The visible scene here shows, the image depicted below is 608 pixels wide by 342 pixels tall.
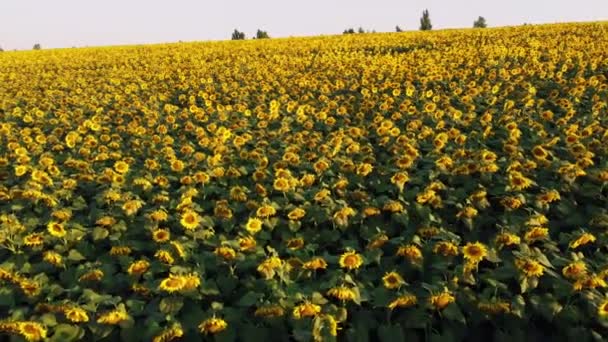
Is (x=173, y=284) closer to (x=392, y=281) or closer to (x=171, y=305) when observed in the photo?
(x=171, y=305)

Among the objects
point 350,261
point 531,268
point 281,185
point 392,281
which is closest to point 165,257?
point 350,261

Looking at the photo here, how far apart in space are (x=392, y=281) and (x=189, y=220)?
2.18 meters

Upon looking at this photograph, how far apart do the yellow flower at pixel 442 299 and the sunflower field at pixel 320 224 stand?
14 millimetres

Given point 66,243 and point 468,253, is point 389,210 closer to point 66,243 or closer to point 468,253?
point 468,253

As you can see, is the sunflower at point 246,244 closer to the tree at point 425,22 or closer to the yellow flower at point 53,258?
the yellow flower at point 53,258

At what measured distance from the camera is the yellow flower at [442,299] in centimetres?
379

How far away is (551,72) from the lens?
1141cm

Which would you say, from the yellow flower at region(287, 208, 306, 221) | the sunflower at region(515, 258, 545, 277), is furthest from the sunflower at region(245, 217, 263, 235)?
the sunflower at region(515, 258, 545, 277)

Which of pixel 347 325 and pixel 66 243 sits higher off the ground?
pixel 66 243

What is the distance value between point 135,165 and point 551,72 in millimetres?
9143

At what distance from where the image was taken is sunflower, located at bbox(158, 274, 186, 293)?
13.1 ft

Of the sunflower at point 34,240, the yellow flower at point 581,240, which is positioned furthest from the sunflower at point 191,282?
the yellow flower at point 581,240

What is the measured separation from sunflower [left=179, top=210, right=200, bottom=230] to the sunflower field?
0.05ft

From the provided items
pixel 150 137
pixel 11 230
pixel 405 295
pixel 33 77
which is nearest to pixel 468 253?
pixel 405 295
